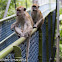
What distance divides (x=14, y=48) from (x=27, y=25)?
1865 mm

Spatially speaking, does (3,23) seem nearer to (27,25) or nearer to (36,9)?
(27,25)

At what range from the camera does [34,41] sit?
8.04 ft

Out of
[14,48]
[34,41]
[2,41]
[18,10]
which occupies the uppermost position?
[18,10]

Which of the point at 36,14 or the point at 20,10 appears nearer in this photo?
the point at 20,10

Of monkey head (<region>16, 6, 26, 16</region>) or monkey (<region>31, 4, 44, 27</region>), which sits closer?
monkey head (<region>16, 6, 26, 16</region>)

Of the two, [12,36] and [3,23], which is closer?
[3,23]

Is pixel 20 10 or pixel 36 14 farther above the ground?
pixel 20 10

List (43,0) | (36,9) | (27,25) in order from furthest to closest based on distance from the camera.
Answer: (43,0) → (36,9) → (27,25)

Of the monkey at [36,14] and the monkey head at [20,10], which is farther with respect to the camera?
the monkey at [36,14]

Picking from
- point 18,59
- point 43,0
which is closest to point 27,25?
point 18,59

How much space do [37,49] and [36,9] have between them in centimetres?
186

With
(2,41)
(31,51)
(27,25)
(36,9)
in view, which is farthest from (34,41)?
(36,9)

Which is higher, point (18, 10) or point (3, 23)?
point (18, 10)

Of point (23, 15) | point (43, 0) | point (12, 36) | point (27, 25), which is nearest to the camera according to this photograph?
point (27, 25)
